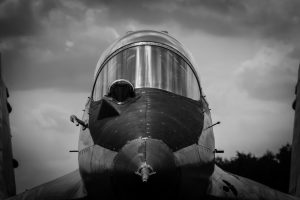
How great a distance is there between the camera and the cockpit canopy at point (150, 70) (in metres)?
9.75

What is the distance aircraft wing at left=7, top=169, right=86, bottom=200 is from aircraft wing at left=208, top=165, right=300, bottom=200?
2534 millimetres

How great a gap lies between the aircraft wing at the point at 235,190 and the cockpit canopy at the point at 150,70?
69.0 inches

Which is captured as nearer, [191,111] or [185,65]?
[191,111]

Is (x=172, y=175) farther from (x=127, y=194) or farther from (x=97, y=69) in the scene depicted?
(x=97, y=69)

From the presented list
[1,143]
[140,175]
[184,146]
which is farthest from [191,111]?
[1,143]

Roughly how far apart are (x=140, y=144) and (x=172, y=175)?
2.08ft

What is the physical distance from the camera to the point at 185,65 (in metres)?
10.7

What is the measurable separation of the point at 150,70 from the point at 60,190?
3354mm

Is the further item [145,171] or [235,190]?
[235,190]

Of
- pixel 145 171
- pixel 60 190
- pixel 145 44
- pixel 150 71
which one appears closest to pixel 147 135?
pixel 145 171

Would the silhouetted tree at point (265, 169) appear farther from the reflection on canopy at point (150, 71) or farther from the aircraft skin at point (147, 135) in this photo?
the reflection on canopy at point (150, 71)

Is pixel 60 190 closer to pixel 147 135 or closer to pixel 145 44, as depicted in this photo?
pixel 145 44

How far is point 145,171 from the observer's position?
701 centimetres

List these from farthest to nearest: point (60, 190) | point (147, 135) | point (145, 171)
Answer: point (60, 190) → point (147, 135) → point (145, 171)
